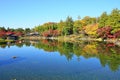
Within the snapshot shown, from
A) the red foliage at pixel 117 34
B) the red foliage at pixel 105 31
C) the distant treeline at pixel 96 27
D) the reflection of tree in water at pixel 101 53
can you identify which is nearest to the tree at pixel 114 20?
the distant treeline at pixel 96 27

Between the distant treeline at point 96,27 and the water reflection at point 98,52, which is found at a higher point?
the distant treeline at point 96,27

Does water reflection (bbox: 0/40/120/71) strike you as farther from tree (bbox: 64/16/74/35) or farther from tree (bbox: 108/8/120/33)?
tree (bbox: 64/16/74/35)

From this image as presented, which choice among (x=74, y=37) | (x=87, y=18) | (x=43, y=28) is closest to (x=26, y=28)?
(x=43, y=28)

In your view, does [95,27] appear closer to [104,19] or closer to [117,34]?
[104,19]

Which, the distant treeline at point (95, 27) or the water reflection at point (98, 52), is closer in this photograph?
the water reflection at point (98, 52)

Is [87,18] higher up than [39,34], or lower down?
higher up

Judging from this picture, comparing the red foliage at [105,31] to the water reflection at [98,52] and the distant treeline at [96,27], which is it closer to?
the distant treeline at [96,27]

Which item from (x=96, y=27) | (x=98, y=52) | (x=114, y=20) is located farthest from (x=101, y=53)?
(x=96, y=27)

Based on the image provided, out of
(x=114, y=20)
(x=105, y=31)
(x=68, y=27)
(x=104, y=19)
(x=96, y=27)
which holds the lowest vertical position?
(x=105, y=31)

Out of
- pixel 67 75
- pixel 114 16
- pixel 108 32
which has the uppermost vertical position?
pixel 114 16

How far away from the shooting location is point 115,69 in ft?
71.2

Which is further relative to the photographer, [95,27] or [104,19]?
[95,27]

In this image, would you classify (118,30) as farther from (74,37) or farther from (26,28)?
(26,28)

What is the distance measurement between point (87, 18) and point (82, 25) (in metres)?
11.7
